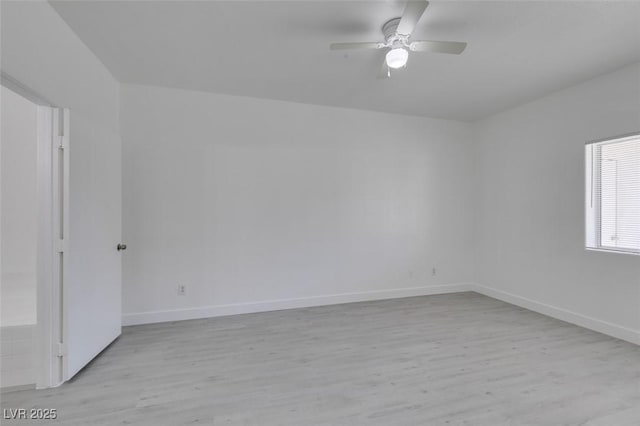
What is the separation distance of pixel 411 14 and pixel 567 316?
376 cm

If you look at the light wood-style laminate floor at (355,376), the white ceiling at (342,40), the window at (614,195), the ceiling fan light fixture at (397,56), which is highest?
the white ceiling at (342,40)

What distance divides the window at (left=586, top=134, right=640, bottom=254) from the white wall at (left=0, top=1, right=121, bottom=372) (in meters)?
5.04

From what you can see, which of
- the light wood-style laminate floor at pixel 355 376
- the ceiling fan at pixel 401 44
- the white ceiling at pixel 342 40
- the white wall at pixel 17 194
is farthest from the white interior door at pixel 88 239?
the ceiling fan at pixel 401 44

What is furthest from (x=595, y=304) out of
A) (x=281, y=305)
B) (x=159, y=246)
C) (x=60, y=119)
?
(x=60, y=119)

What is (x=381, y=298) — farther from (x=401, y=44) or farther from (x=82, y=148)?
(x=82, y=148)

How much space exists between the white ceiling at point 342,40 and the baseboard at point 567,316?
8.71ft

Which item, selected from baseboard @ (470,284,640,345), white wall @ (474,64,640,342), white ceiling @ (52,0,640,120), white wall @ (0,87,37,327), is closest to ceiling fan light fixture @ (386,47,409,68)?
white ceiling @ (52,0,640,120)

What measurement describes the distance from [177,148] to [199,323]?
208 cm

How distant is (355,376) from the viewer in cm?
227

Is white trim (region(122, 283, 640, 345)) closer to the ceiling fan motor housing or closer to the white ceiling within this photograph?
the white ceiling

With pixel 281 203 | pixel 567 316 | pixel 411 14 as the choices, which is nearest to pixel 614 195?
pixel 567 316

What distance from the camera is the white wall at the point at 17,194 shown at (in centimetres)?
349

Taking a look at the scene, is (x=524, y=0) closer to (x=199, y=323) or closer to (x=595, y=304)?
(x=595, y=304)

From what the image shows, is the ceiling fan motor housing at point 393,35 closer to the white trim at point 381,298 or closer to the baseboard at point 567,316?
the white trim at point 381,298
